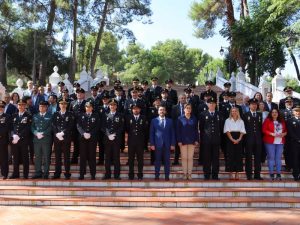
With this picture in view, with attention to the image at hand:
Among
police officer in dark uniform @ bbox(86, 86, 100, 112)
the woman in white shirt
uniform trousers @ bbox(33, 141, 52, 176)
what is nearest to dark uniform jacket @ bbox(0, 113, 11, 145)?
→ uniform trousers @ bbox(33, 141, 52, 176)

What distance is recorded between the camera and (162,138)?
8.83 metres

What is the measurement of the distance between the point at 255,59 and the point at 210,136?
16.8 m

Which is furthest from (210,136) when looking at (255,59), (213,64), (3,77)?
(213,64)

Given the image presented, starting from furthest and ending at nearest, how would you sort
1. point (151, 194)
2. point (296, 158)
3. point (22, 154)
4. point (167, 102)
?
point (167, 102) → point (22, 154) → point (296, 158) → point (151, 194)

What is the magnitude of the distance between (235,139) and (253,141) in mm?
361

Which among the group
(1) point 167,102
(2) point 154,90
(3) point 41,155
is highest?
(2) point 154,90

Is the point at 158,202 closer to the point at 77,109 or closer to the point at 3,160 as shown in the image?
the point at 77,109

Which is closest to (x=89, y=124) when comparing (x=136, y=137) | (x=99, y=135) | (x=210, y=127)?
(x=99, y=135)

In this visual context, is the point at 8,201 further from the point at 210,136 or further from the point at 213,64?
the point at 213,64

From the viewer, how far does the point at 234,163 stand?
29.3 feet

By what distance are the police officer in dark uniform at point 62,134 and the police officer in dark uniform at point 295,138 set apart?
14.7 ft

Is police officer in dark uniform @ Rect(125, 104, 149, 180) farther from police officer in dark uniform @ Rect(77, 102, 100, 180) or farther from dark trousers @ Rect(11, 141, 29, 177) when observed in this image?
dark trousers @ Rect(11, 141, 29, 177)

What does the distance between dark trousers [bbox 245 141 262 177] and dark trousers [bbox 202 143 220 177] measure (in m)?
0.60

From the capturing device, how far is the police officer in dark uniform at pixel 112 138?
29.1ft
